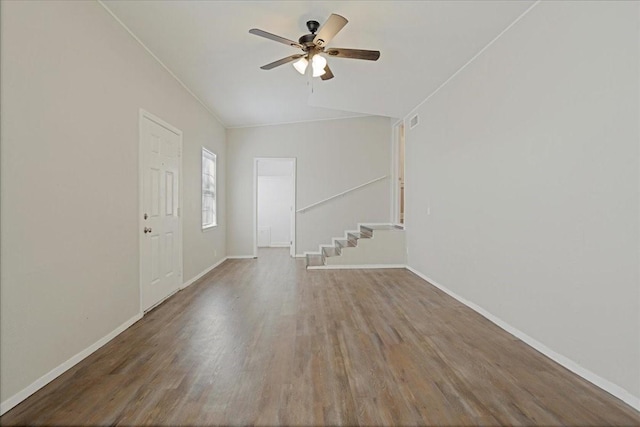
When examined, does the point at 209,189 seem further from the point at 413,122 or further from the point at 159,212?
the point at 413,122

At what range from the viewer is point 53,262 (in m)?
2.15

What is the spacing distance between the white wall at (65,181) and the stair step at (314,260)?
319cm

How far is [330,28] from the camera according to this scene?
2617mm

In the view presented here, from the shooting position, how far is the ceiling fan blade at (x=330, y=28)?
2.48 meters

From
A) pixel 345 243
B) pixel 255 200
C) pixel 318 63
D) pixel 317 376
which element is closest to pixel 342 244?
pixel 345 243

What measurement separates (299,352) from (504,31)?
10.8ft

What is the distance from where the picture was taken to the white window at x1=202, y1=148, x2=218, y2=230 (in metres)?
5.68

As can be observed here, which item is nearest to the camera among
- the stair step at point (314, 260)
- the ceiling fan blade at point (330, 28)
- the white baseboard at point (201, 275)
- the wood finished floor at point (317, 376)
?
the wood finished floor at point (317, 376)

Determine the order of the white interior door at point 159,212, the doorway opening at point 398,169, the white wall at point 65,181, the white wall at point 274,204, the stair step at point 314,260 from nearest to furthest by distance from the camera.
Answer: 1. the white wall at point 65,181
2. the white interior door at point 159,212
3. the stair step at point 314,260
4. the doorway opening at point 398,169
5. the white wall at point 274,204

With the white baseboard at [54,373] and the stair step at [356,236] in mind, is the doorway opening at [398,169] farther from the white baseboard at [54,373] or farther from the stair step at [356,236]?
the white baseboard at [54,373]

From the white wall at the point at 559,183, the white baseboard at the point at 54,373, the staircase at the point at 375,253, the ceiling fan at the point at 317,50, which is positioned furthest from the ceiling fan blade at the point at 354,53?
the staircase at the point at 375,253

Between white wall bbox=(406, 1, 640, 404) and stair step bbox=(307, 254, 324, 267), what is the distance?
106 inches

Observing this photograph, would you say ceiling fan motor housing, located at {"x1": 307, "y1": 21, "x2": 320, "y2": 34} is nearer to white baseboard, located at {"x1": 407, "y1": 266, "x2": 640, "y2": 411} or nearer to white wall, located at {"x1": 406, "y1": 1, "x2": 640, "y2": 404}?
white wall, located at {"x1": 406, "y1": 1, "x2": 640, "y2": 404}

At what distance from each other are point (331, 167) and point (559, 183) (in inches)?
197
